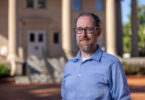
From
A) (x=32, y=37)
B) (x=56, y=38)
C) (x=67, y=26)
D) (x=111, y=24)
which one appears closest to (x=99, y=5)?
(x=111, y=24)

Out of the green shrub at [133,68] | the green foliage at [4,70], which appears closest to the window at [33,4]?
the green foliage at [4,70]

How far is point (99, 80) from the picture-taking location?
232 centimetres

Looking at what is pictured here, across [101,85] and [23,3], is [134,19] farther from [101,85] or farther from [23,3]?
[101,85]

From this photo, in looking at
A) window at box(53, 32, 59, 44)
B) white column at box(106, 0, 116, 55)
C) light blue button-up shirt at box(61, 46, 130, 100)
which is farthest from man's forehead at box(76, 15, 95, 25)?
window at box(53, 32, 59, 44)

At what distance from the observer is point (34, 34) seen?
24219 millimetres

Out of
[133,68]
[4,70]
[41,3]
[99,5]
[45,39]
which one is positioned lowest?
[133,68]

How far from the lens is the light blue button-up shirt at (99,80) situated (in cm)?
230

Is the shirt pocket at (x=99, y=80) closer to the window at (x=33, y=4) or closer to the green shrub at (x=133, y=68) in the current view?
the green shrub at (x=133, y=68)

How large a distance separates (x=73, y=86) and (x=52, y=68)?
50.1 feet

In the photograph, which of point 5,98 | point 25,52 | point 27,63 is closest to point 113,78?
point 5,98

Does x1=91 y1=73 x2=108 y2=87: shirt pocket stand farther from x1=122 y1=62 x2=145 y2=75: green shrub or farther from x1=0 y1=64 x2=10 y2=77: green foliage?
x1=122 y1=62 x2=145 y2=75: green shrub

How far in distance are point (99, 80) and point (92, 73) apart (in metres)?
0.10

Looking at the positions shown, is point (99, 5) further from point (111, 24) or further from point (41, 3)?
point (41, 3)

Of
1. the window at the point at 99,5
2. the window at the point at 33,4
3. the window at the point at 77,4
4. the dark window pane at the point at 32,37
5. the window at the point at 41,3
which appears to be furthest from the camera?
the window at the point at 99,5
